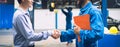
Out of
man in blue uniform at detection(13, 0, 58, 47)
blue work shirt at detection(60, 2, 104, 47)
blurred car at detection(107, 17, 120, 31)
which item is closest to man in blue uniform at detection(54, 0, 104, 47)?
blue work shirt at detection(60, 2, 104, 47)

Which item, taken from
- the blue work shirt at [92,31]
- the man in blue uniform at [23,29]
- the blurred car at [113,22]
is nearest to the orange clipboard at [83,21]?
the blue work shirt at [92,31]

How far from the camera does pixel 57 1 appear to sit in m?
17.0

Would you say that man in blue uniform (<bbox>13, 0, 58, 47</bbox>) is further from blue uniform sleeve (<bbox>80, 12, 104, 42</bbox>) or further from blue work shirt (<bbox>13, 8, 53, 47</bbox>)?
blue uniform sleeve (<bbox>80, 12, 104, 42</bbox>)

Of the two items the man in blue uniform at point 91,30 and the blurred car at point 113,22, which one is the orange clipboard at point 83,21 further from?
the blurred car at point 113,22

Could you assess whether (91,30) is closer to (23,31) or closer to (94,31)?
(94,31)

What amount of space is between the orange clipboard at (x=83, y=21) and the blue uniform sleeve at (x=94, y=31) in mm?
54

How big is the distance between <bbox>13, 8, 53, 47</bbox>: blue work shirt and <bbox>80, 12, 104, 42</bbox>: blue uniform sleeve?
656 mm

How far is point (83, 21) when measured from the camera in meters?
3.76

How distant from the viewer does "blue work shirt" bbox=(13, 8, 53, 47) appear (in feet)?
12.5

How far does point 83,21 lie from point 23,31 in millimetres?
765

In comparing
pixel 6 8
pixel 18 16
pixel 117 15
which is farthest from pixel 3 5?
pixel 18 16

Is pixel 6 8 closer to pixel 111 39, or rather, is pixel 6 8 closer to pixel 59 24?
pixel 59 24

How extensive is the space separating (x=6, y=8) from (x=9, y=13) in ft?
0.86

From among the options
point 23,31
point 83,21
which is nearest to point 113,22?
point 83,21
